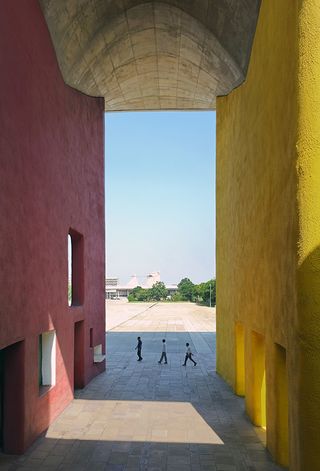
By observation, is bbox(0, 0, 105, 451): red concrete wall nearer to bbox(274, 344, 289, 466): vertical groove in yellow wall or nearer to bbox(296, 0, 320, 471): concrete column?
bbox(274, 344, 289, 466): vertical groove in yellow wall

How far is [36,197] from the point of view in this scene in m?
10.1

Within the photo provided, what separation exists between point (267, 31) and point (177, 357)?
1562 centimetres

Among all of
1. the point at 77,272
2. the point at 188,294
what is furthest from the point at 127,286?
the point at 77,272

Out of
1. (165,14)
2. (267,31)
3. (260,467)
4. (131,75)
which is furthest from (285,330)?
(131,75)

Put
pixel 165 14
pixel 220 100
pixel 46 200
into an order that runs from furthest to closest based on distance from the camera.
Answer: pixel 220 100, pixel 165 14, pixel 46 200

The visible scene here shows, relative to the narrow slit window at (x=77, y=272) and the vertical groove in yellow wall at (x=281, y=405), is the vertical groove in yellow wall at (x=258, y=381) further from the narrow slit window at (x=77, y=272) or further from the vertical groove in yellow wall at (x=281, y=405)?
the narrow slit window at (x=77, y=272)

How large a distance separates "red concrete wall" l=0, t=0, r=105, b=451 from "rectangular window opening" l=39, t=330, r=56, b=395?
29cm

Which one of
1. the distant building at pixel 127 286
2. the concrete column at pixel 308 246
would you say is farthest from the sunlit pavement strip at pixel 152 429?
the distant building at pixel 127 286

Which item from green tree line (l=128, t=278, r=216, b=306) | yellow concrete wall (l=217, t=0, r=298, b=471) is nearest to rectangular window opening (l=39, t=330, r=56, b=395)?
yellow concrete wall (l=217, t=0, r=298, b=471)

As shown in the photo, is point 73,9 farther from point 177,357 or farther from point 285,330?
point 177,357

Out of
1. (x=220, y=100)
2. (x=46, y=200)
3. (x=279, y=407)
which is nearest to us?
(x=279, y=407)

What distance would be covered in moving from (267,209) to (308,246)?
3087 mm

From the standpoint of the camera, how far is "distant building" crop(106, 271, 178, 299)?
14212 centimetres

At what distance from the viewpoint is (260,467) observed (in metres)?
8.38
